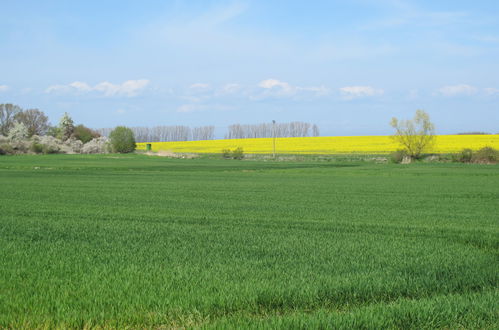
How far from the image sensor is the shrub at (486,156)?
68.2 m

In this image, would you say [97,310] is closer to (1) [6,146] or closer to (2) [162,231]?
(2) [162,231]

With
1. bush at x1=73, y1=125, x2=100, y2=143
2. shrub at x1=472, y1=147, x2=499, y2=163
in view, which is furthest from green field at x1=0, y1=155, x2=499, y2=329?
bush at x1=73, y1=125, x2=100, y2=143

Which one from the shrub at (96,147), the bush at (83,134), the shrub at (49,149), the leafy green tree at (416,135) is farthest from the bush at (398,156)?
the bush at (83,134)

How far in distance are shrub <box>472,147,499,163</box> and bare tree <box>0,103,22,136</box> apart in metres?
104

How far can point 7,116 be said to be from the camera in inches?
5246

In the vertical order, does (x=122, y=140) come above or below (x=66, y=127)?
below

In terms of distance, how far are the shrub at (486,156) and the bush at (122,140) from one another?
232 ft

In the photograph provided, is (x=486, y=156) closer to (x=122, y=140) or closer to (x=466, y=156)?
(x=466, y=156)

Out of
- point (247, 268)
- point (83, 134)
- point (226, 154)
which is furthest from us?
point (83, 134)

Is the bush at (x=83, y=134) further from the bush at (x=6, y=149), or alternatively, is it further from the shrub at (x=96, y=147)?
the bush at (x=6, y=149)

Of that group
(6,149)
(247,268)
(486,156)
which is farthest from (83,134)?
(247,268)

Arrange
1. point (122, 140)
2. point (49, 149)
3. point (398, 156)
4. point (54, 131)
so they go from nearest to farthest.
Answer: point (398, 156) → point (49, 149) → point (122, 140) → point (54, 131)

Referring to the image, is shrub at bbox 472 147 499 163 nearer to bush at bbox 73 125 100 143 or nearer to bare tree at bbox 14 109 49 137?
bush at bbox 73 125 100 143

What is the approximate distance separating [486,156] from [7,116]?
108427 millimetres
